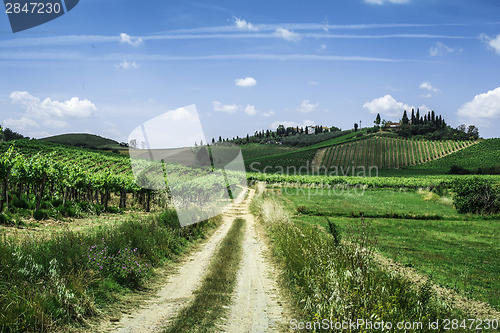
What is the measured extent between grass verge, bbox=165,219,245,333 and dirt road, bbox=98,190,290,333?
22cm

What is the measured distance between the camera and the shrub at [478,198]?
31911mm

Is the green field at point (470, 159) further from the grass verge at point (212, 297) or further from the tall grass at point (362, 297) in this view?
the tall grass at point (362, 297)

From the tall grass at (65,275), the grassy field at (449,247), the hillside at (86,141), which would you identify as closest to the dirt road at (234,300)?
the tall grass at (65,275)

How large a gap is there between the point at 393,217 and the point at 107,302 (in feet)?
95.8

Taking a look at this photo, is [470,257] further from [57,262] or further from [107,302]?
[57,262]

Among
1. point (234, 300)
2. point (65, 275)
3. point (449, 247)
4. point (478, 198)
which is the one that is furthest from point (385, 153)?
point (65, 275)

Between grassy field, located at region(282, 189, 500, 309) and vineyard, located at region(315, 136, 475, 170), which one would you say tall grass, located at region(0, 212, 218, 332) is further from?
vineyard, located at region(315, 136, 475, 170)

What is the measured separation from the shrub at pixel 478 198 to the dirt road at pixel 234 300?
27.2 metres

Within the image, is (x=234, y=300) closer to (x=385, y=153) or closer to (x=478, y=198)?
(x=478, y=198)

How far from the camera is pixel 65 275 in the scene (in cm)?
779

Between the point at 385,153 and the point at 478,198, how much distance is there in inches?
3998

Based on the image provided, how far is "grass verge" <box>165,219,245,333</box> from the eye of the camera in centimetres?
689

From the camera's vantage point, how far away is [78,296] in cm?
724

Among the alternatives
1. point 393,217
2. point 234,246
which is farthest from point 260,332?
point 393,217
